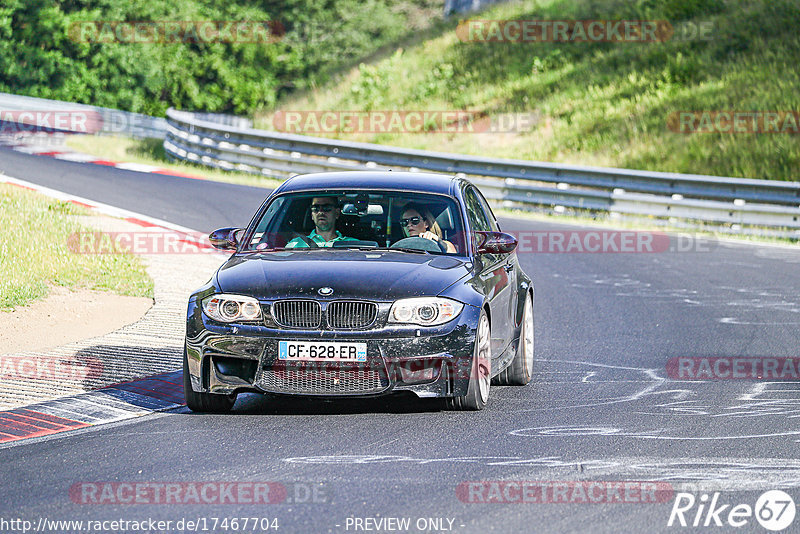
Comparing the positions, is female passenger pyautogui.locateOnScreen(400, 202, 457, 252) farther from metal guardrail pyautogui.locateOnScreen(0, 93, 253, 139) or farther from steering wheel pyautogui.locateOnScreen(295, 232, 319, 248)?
metal guardrail pyautogui.locateOnScreen(0, 93, 253, 139)

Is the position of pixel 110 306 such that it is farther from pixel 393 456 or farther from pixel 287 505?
pixel 287 505

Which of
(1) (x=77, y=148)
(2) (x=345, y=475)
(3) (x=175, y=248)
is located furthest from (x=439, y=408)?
(1) (x=77, y=148)

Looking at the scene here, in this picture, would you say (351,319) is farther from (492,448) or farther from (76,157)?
(76,157)

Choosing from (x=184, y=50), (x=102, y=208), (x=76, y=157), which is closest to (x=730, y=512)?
(x=102, y=208)

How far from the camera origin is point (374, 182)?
30.8 ft

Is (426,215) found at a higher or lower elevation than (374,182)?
lower

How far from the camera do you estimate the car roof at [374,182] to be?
9.30 meters

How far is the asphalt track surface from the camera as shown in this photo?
5.81 m

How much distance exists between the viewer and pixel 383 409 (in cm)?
842

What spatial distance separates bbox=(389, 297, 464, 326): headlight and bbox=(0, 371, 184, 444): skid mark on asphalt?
1.78 m

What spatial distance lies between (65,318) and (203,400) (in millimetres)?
4367

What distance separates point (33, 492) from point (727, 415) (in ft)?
14.7

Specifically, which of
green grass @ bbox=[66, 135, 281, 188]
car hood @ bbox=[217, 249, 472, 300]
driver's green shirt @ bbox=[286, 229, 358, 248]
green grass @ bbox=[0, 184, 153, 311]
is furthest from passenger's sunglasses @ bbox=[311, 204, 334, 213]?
green grass @ bbox=[66, 135, 281, 188]

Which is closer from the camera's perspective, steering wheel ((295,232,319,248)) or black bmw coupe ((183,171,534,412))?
black bmw coupe ((183,171,534,412))
